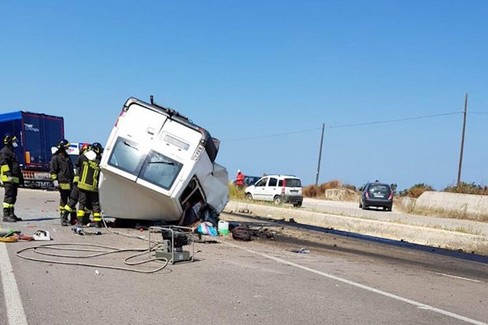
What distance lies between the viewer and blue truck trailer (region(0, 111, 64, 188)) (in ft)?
84.3

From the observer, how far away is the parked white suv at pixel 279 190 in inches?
1133

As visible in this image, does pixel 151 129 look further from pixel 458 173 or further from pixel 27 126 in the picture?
pixel 458 173

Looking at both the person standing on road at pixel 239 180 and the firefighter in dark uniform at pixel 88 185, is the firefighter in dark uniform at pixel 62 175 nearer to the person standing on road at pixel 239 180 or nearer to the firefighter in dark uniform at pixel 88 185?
the firefighter in dark uniform at pixel 88 185

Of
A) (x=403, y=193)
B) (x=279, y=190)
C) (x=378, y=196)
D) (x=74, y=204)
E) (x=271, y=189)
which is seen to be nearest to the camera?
(x=74, y=204)

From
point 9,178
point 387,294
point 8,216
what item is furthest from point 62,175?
point 387,294

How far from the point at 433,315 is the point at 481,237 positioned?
882cm

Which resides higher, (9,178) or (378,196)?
(378,196)

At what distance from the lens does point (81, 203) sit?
11.8 meters

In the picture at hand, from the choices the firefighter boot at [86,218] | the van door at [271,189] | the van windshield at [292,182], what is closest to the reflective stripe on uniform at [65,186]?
the firefighter boot at [86,218]

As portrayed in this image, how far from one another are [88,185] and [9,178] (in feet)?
6.64

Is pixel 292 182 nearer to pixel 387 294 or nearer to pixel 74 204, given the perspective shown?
pixel 74 204

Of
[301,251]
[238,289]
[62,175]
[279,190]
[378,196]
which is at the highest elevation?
[378,196]

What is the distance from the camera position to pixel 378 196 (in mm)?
28250

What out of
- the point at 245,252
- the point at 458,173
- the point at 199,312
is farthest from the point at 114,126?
the point at 458,173
